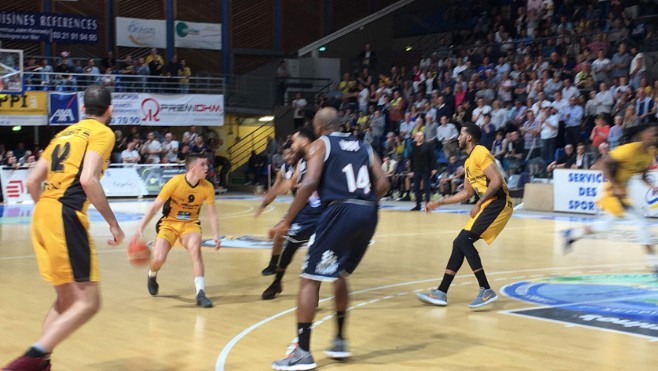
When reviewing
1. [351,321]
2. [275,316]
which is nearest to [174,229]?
[275,316]

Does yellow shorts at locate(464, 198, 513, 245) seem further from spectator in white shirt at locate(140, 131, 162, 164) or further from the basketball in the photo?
spectator in white shirt at locate(140, 131, 162, 164)

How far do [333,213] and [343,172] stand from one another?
1.03ft

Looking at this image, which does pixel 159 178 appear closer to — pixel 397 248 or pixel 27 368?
pixel 397 248

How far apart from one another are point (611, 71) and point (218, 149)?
16.4m

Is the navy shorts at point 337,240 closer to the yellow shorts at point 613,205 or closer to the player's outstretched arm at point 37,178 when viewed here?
the player's outstretched arm at point 37,178

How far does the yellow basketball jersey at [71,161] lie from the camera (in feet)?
→ 18.1

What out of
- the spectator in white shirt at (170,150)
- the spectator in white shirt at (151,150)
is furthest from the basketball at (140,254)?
the spectator in white shirt at (170,150)

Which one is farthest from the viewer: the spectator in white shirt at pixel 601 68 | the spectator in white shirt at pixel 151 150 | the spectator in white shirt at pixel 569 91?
the spectator in white shirt at pixel 151 150

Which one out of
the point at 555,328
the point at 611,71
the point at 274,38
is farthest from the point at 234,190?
the point at 555,328

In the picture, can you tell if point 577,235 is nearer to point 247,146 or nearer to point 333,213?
point 333,213

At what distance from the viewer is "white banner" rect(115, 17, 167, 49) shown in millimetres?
32562

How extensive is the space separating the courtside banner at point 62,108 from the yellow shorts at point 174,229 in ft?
61.3

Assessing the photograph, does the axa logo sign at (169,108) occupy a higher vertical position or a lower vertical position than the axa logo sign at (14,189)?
higher

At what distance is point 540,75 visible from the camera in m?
24.3
